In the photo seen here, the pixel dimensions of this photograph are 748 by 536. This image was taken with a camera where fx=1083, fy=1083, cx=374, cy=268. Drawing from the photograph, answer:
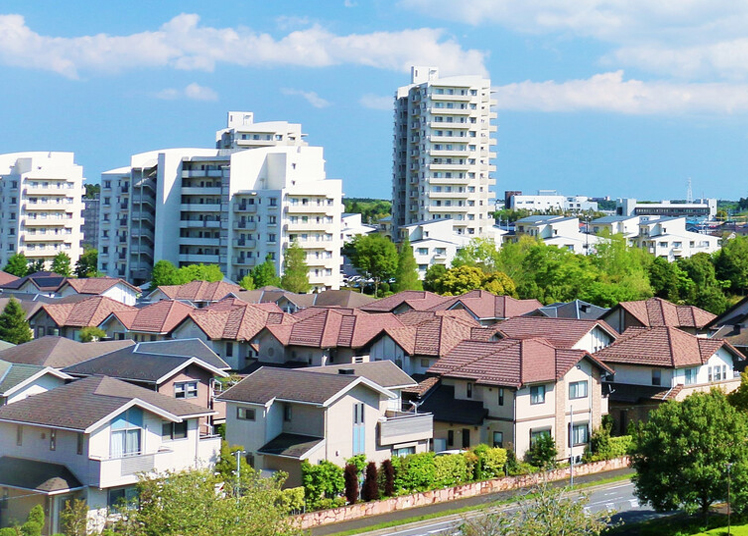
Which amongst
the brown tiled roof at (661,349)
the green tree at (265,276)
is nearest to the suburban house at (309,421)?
the brown tiled roof at (661,349)

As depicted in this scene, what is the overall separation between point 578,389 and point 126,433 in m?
20.1

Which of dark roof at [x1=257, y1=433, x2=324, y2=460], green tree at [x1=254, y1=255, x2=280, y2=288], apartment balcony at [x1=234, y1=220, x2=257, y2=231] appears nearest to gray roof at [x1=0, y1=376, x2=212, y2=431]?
dark roof at [x1=257, y1=433, x2=324, y2=460]

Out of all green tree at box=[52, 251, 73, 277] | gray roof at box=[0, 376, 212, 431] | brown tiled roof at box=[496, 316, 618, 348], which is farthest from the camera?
green tree at box=[52, 251, 73, 277]

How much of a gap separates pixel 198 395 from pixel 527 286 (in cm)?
4987

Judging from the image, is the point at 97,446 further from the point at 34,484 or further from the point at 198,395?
the point at 198,395

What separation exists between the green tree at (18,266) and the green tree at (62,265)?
9.02 ft

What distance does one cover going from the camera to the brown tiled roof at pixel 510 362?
41875 mm

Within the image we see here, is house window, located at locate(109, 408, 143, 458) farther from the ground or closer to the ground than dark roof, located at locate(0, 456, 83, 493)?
farther from the ground

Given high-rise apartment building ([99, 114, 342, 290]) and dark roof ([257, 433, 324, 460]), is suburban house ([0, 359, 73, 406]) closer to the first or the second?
dark roof ([257, 433, 324, 460])

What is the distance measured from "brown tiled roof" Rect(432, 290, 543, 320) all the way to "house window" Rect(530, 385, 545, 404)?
963 inches

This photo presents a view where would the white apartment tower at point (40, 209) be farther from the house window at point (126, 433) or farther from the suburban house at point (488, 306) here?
the house window at point (126, 433)

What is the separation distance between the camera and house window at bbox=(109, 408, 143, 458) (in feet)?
102

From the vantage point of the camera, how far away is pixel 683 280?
99125 millimetres

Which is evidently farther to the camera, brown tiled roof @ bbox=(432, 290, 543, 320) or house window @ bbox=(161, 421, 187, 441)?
brown tiled roof @ bbox=(432, 290, 543, 320)
